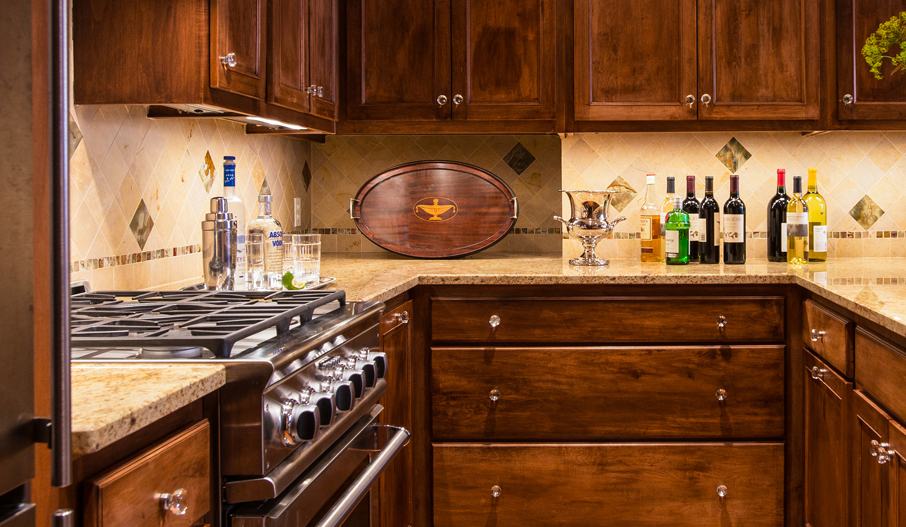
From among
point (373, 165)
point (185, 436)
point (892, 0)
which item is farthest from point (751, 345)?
point (185, 436)

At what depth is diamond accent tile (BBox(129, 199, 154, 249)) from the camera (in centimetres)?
194

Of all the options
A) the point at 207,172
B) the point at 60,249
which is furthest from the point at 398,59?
the point at 60,249

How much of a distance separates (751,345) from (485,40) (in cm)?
139

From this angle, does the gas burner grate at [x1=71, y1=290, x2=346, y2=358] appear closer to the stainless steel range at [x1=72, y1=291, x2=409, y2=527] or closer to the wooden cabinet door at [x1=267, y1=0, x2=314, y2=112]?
the stainless steel range at [x1=72, y1=291, x2=409, y2=527]

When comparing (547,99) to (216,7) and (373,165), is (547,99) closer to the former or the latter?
(373,165)

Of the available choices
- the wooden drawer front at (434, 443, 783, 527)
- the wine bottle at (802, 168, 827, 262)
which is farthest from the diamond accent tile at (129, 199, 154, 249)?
the wine bottle at (802, 168, 827, 262)

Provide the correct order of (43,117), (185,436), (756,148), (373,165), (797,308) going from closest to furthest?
(43,117) → (185,436) → (797,308) → (756,148) → (373,165)

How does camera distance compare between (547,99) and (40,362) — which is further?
(547,99)

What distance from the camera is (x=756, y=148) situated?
291cm

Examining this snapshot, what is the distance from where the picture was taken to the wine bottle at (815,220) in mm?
Result: 2600

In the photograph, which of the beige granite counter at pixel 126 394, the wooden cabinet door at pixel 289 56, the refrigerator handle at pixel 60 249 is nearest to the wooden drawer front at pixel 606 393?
the wooden cabinet door at pixel 289 56

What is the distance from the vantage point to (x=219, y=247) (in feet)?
5.87

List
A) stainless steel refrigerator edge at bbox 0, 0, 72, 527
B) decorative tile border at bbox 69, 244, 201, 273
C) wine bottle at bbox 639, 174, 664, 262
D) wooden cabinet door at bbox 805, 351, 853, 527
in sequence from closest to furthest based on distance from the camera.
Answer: stainless steel refrigerator edge at bbox 0, 0, 72, 527
decorative tile border at bbox 69, 244, 201, 273
wooden cabinet door at bbox 805, 351, 853, 527
wine bottle at bbox 639, 174, 664, 262

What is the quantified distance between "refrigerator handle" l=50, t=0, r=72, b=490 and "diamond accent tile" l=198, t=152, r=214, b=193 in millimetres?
1704
